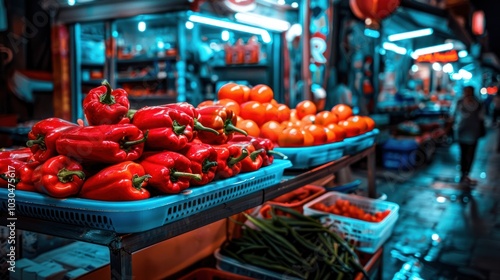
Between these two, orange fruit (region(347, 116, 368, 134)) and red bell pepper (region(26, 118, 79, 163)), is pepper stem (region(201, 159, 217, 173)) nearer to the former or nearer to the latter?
red bell pepper (region(26, 118, 79, 163))

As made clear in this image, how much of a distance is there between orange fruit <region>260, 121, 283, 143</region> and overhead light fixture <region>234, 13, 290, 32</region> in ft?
19.3

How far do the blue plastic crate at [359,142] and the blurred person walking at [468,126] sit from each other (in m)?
6.04

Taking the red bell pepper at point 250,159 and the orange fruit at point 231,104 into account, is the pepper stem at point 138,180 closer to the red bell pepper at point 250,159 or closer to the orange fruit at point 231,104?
the red bell pepper at point 250,159

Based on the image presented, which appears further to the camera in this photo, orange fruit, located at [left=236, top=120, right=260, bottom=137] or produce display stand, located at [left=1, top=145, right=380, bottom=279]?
orange fruit, located at [left=236, top=120, right=260, bottom=137]

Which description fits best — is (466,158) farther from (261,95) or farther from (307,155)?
(307,155)

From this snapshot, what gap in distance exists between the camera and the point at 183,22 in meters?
8.11

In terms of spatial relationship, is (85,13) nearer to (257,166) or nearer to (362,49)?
(362,49)

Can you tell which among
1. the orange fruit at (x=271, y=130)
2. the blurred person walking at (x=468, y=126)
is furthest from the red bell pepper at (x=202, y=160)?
the blurred person walking at (x=468, y=126)

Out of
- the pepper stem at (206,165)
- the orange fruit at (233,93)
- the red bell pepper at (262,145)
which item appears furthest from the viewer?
the orange fruit at (233,93)

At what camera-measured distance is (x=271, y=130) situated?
2.59m

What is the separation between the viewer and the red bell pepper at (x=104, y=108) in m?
1.51

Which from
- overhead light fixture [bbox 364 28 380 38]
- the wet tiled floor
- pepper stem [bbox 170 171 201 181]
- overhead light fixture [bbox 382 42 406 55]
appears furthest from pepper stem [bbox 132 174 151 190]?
overhead light fixture [bbox 382 42 406 55]

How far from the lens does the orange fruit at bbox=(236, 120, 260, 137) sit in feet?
8.23

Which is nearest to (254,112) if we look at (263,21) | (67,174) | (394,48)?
(67,174)
